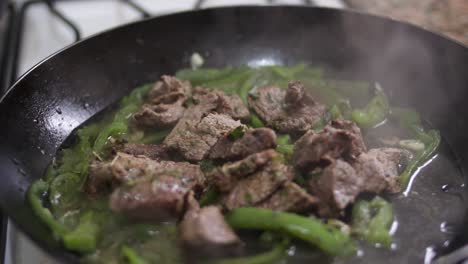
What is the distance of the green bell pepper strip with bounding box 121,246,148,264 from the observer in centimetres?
191

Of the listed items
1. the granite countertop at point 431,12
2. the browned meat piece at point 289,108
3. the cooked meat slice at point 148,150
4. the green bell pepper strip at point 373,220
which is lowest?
the green bell pepper strip at point 373,220

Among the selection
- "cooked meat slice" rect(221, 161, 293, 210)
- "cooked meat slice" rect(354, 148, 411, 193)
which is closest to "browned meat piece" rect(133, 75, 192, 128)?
"cooked meat slice" rect(221, 161, 293, 210)

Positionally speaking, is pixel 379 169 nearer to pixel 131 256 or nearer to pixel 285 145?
pixel 285 145

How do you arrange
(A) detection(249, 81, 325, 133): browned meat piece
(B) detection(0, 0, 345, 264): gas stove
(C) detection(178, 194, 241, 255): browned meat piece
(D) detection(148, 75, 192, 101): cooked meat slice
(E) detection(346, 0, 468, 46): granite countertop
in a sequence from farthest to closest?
(E) detection(346, 0, 468, 46): granite countertop, (B) detection(0, 0, 345, 264): gas stove, (D) detection(148, 75, 192, 101): cooked meat slice, (A) detection(249, 81, 325, 133): browned meat piece, (C) detection(178, 194, 241, 255): browned meat piece

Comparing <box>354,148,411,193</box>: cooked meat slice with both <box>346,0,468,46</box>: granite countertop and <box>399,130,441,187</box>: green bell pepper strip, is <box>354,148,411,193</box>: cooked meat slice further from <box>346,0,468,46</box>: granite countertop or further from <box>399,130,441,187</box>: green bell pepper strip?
<box>346,0,468,46</box>: granite countertop

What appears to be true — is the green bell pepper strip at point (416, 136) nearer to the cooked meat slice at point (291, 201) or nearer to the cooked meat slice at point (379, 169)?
the cooked meat slice at point (379, 169)

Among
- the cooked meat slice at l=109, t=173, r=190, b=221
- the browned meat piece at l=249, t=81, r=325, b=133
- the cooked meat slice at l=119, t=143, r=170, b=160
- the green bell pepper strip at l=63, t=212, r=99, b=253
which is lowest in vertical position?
the green bell pepper strip at l=63, t=212, r=99, b=253

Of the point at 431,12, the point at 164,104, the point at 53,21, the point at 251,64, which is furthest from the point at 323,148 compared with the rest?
the point at 53,21

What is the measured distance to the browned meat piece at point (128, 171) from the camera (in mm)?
2119

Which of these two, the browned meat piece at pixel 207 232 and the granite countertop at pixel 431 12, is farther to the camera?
the granite countertop at pixel 431 12

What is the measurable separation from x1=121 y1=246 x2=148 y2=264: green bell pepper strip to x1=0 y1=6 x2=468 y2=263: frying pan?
0.75 ft

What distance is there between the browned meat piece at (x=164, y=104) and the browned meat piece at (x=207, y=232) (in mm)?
851

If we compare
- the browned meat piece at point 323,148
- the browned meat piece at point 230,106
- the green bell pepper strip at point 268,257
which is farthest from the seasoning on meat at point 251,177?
the browned meat piece at point 230,106

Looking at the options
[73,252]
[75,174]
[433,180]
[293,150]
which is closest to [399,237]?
[433,180]
